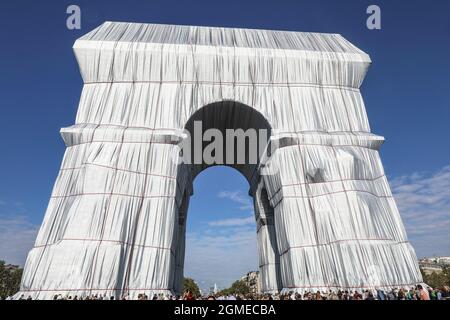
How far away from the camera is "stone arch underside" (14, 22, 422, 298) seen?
1414cm

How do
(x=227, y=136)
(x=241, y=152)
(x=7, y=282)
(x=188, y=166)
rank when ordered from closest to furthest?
(x=188, y=166) < (x=227, y=136) < (x=241, y=152) < (x=7, y=282)

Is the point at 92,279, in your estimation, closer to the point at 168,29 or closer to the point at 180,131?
the point at 180,131

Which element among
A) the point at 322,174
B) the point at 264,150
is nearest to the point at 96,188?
the point at 264,150

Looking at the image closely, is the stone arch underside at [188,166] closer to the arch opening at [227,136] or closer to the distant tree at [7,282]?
the arch opening at [227,136]

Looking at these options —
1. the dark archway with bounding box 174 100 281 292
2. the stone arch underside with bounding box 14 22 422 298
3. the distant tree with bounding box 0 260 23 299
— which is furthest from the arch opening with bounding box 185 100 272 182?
the distant tree with bounding box 0 260 23 299

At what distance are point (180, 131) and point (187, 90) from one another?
7.42 feet

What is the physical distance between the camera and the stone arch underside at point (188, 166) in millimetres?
14141

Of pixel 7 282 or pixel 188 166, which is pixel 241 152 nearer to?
pixel 188 166

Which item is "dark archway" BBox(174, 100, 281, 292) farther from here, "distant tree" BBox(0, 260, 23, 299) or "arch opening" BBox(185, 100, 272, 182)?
"distant tree" BBox(0, 260, 23, 299)

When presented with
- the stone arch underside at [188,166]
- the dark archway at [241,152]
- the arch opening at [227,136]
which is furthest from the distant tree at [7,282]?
the stone arch underside at [188,166]

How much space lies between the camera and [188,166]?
1962cm

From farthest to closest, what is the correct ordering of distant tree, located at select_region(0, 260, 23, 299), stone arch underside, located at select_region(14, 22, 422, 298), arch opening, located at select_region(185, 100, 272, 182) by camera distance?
distant tree, located at select_region(0, 260, 23, 299) → arch opening, located at select_region(185, 100, 272, 182) → stone arch underside, located at select_region(14, 22, 422, 298)

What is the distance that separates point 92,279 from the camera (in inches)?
519

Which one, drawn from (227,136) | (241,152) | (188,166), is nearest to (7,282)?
(188,166)
